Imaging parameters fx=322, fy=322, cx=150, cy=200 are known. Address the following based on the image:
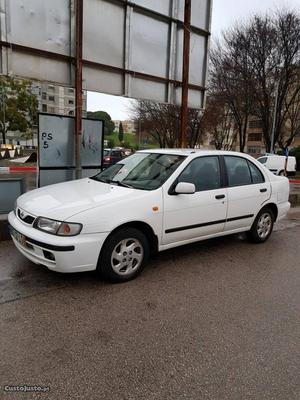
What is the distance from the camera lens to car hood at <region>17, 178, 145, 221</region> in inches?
134

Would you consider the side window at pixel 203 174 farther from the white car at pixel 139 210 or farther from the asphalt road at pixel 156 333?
the asphalt road at pixel 156 333

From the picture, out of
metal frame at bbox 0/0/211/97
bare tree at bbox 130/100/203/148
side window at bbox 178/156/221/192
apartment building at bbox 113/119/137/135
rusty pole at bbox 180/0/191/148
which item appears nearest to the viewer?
side window at bbox 178/156/221/192

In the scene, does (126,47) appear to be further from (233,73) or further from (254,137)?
(254,137)

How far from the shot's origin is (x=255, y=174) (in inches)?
207

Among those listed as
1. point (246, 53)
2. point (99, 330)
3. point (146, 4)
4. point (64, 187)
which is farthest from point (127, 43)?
point (246, 53)

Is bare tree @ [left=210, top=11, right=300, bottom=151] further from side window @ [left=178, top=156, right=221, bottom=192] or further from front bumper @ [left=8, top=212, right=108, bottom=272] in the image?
front bumper @ [left=8, top=212, right=108, bottom=272]

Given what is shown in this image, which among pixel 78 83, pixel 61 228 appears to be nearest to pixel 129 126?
pixel 78 83

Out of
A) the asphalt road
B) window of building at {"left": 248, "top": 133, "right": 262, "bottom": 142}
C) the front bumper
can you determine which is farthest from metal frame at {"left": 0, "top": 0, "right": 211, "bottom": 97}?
window of building at {"left": 248, "top": 133, "right": 262, "bottom": 142}

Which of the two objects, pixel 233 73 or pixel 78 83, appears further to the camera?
pixel 233 73

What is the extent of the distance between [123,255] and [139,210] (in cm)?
54

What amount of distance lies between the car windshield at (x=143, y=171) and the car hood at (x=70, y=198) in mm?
208

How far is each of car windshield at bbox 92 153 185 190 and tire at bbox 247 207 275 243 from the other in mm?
1864

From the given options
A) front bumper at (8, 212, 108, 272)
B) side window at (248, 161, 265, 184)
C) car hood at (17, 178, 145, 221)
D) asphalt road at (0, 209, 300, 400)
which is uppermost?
side window at (248, 161, 265, 184)

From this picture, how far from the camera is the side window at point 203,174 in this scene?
4319 mm
